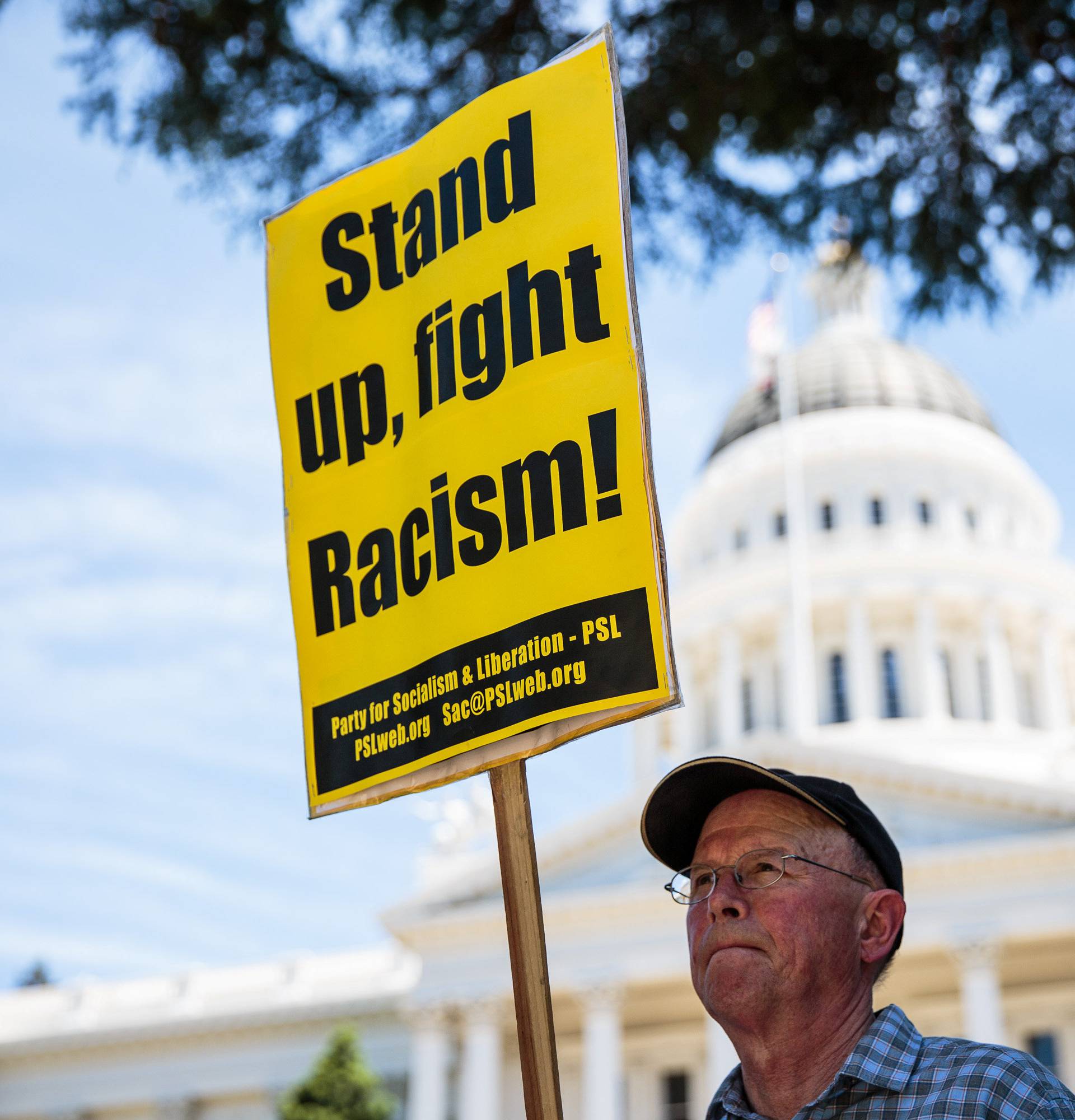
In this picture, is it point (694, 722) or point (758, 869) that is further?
point (694, 722)

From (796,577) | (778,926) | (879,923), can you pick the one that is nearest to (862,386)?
(796,577)

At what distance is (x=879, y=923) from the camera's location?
2.74 metres

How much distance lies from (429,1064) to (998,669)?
22.8 m

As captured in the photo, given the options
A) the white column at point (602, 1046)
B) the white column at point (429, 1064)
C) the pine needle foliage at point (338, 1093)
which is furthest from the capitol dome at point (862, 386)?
the pine needle foliage at point (338, 1093)

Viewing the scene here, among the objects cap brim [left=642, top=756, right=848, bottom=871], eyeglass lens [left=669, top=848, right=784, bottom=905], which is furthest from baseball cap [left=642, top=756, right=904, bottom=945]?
eyeglass lens [left=669, top=848, right=784, bottom=905]

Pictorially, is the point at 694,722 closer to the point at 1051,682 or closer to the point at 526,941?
the point at 1051,682

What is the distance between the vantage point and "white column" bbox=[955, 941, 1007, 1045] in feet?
92.4

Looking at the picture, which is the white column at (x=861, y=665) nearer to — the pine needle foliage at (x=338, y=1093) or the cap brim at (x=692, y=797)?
the pine needle foliage at (x=338, y=1093)

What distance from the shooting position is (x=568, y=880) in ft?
104

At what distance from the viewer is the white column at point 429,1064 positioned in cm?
3181

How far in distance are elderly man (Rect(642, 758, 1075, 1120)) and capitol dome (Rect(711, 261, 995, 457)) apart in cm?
5052

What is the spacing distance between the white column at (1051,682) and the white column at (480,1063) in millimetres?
22321

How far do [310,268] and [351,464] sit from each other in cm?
53

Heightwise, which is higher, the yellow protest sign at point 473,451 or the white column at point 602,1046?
the yellow protest sign at point 473,451
